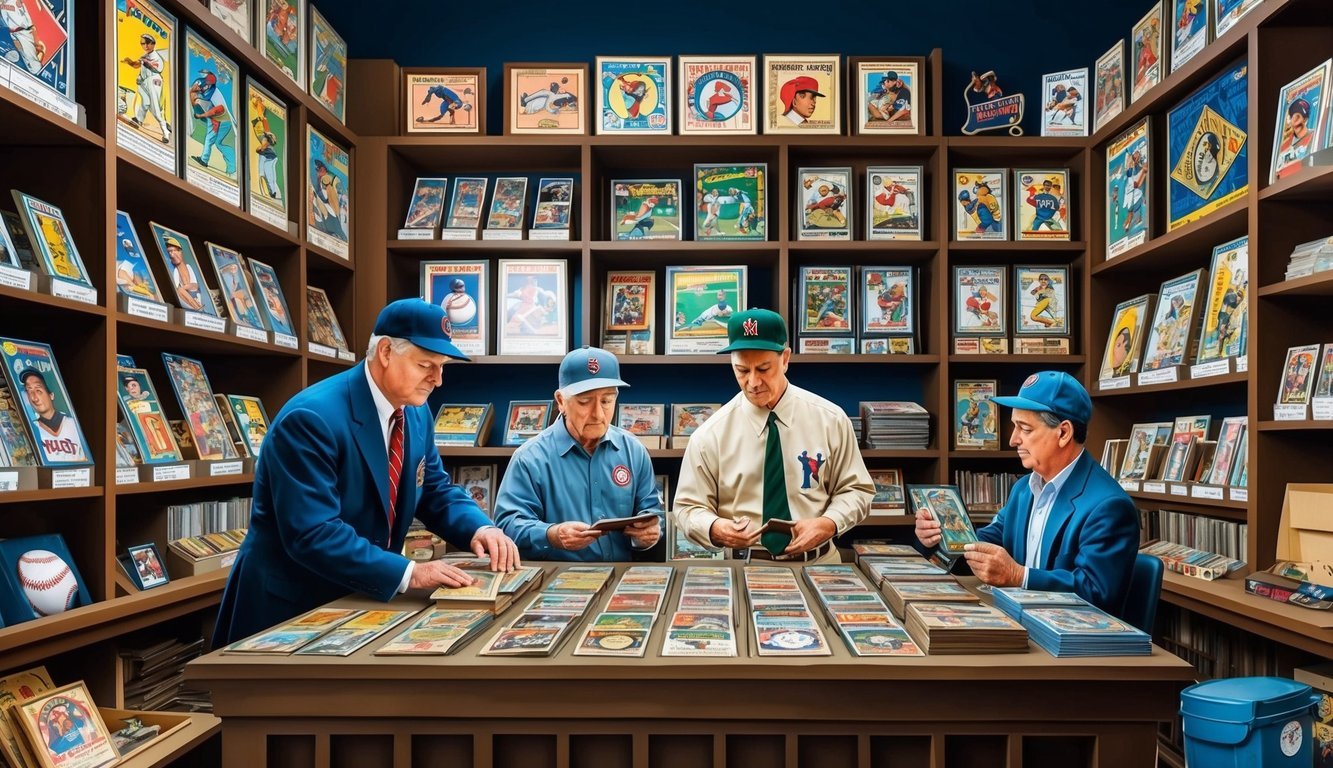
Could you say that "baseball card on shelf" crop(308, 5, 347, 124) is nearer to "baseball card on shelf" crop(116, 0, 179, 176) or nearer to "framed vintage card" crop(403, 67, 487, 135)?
"framed vintage card" crop(403, 67, 487, 135)

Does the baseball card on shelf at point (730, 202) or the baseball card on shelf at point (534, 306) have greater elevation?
the baseball card on shelf at point (730, 202)

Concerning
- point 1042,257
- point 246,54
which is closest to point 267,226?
point 246,54

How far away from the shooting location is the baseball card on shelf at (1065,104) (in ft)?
15.0

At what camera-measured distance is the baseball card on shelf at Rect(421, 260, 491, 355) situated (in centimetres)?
466

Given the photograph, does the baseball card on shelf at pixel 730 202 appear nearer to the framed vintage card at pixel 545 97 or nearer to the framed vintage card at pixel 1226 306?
the framed vintage card at pixel 545 97

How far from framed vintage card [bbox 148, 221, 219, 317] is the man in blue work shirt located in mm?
1324

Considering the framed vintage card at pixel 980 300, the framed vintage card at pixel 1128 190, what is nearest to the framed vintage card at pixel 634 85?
the framed vintage card at pixel 980 300

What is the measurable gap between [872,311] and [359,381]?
3.13 meters

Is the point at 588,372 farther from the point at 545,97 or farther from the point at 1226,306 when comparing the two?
the point at 1226,306

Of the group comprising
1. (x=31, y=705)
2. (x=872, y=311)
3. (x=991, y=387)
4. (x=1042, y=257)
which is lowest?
(x=31, y=705)

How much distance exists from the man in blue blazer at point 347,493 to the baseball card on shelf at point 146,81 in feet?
3.85

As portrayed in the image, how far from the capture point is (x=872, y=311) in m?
4.70

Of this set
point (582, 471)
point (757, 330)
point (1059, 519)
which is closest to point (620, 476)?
point (582, 471)

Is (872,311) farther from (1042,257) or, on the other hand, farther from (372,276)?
(372,276)
